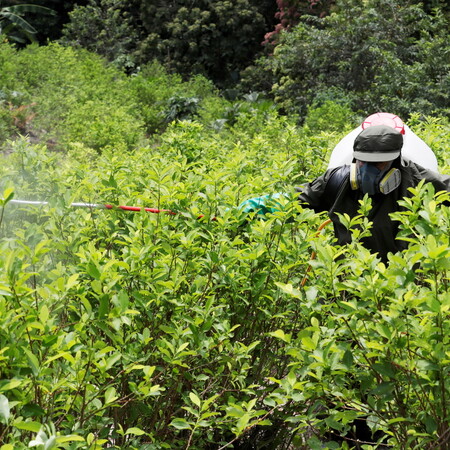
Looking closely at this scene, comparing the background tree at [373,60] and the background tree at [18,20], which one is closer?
the background tree at [373,60]

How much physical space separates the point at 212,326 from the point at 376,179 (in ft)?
4.16

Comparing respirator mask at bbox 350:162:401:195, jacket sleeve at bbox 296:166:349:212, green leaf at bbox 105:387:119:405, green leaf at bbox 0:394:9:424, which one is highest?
green leaf at bbox 0:394:9:424

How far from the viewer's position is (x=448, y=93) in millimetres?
12539

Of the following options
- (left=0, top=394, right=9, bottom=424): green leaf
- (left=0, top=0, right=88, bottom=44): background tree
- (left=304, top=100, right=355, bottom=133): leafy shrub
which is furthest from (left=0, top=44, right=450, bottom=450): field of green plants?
(left=0, top=0, right=88, bottom=44): background tree

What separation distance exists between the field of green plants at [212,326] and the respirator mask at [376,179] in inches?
12.7

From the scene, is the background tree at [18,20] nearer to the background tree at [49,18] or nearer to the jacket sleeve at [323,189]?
the background tree at [49,18]

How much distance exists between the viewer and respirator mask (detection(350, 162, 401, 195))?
11.8 feet

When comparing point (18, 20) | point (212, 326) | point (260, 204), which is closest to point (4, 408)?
point (212, 326)

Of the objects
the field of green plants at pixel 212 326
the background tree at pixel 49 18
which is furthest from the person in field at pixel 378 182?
the background tree at pixel 49 18

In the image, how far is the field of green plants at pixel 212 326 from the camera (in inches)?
80.4

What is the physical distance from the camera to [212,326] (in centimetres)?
283

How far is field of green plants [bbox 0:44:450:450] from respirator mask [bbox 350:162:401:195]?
32cm

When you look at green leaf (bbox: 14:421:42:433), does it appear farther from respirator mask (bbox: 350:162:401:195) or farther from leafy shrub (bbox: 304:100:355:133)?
leafy shrub (bbox: 304:100:355:133)

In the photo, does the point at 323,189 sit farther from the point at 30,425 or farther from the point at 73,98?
the point at 73,98
